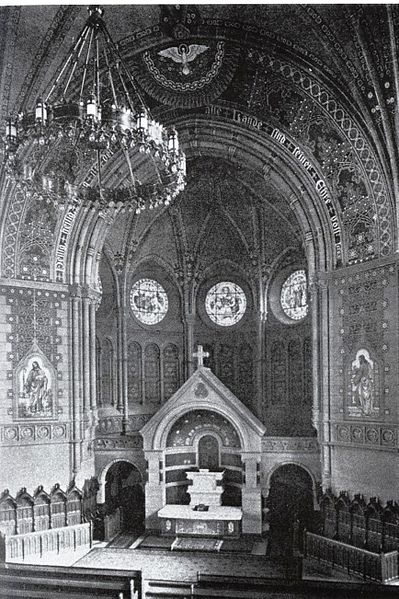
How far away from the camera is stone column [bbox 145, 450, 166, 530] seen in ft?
60.7

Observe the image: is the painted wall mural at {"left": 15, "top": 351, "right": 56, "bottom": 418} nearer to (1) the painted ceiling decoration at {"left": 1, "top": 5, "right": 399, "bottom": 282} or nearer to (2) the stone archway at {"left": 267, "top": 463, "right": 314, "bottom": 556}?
(1) the painted ceiling decoration at {"left": 1, "top": 5, "right": 399, "bottom": 282}

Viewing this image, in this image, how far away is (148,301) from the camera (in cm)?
2245

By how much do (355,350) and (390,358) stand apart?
1.25 meters

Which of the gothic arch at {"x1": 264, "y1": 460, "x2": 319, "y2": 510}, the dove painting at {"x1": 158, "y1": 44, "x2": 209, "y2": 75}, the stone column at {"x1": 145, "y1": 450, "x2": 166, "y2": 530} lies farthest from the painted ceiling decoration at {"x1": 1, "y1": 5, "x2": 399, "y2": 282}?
the stone column at {"x1": 145, "y1": 450, "x2": 166, "y2": 530}

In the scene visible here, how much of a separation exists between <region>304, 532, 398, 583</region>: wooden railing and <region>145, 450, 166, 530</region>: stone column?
5118 mm

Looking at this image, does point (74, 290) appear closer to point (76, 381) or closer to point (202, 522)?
point (76, 381)

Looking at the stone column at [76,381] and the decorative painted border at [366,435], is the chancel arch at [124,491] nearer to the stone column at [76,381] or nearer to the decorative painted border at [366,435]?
the stone column at [76,381]

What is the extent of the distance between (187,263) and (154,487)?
26.4 ft

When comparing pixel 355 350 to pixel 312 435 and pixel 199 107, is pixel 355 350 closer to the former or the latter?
pixel 312 435

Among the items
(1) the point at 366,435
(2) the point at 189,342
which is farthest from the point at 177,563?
(2) the point at 189,342

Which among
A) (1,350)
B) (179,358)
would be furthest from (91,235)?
(179,358)

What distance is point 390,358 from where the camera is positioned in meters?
13.9

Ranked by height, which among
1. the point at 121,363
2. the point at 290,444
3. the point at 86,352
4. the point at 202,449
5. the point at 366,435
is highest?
the point at 86,352

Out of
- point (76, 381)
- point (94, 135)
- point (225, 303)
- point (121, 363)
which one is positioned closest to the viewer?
point (94, 135)
